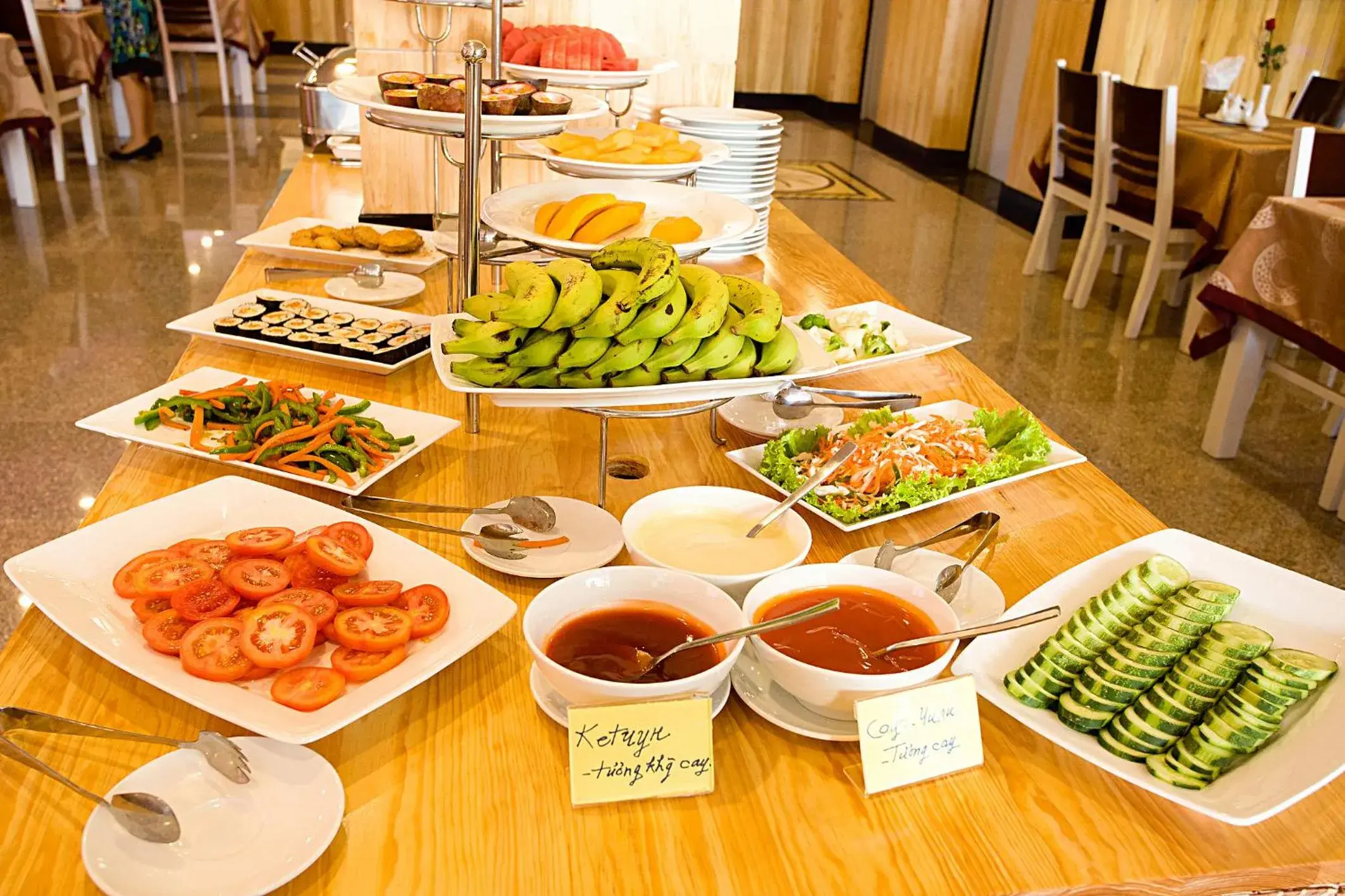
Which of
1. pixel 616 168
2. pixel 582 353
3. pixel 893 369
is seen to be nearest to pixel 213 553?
pixel 582 353

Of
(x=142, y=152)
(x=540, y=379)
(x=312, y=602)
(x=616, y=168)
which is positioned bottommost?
(x=142, y=152)

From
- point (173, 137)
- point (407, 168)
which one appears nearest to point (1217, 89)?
point (407, 168)

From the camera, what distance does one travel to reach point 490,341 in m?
0.91

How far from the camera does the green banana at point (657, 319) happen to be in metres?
0.92

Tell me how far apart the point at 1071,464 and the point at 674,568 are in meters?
0.66

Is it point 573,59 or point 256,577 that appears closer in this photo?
point 256,577

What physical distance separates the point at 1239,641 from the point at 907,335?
87cm

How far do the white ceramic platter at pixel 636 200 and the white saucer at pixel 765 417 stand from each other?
0.23 m

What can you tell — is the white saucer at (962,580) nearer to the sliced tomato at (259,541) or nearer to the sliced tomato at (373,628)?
the sliced tomato at (373,628)

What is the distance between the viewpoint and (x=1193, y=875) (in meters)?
0.70

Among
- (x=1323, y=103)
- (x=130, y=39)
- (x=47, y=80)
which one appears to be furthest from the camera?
(x=130, y=39)

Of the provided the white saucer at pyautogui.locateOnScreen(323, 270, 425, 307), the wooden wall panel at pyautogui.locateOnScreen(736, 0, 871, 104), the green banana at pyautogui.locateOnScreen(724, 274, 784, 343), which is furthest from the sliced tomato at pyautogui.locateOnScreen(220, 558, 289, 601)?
the wooden wall panel at pyautogui.locateOnScreen(736, 0, 871, 104)

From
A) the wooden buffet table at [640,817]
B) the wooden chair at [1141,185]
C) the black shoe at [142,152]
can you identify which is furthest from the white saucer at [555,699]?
the black shoe at [142,152]

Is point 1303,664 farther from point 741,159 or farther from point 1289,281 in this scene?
point 1289,281
